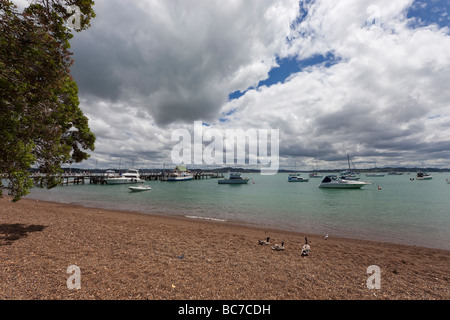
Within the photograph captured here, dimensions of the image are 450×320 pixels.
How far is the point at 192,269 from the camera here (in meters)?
5.39

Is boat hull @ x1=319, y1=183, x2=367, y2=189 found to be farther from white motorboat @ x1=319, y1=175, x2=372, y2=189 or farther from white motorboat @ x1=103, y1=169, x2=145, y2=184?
white motorboat @ x1=103, y1=169, x2=145, y2=184

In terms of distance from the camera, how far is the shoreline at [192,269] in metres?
4.21

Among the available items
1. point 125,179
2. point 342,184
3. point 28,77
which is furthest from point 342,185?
point 125,179

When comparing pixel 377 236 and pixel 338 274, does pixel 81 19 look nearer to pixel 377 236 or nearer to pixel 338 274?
pixel 338 274

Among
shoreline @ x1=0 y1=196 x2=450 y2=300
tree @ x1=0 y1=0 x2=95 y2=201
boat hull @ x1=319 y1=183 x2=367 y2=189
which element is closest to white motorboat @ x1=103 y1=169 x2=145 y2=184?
shoreline @ x1=0 y1=196 x2=450 y2=300

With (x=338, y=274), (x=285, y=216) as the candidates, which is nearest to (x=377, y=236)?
(x=285, y=216)

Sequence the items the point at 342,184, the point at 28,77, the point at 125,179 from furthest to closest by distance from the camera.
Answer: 1. the point at 125,179
2. the point at 342,184
3. the point at 28,77

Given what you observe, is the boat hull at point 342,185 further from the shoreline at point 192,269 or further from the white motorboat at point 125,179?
the white motorboat at point 125,179

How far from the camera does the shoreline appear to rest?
4215mm

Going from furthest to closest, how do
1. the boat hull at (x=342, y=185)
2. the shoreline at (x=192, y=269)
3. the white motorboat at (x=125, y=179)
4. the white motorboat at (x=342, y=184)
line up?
the white motorboat at (x=125, y=179) → the boat hull at (x=342, y=185) → the white motorboat at (x=342, y=184) → the shoreline at (x=192, y=269)

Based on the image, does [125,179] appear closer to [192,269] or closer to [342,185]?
[342,185]

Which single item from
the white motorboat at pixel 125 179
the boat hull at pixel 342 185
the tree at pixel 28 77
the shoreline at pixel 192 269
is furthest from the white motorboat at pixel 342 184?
the white motorboat at pixel 125 179

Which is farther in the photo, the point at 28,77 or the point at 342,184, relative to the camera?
the point at 342,184
